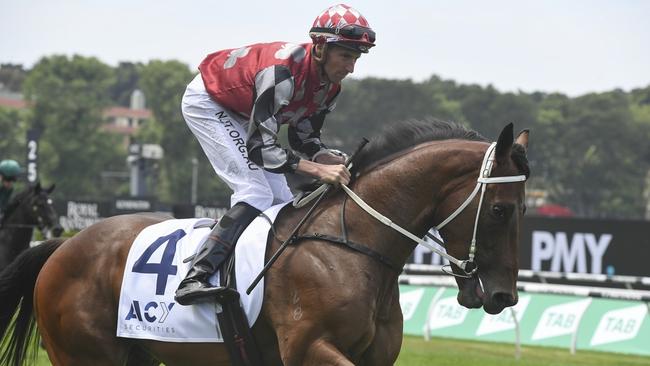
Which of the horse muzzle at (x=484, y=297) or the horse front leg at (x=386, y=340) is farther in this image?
the horse front leg at (x=386, y=340)

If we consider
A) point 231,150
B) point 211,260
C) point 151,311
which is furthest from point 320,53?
point 151,311

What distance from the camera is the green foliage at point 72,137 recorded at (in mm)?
74438

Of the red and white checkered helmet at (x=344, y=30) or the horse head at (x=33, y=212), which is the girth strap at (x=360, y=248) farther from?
the horse head at (x=33, y=212)

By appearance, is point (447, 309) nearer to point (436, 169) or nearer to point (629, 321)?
point (629, 321)

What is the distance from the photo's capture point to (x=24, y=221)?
11586 mm

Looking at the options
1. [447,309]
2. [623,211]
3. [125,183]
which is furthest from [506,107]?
[447,309]

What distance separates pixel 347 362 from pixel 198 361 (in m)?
0.94

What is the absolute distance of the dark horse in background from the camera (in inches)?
436

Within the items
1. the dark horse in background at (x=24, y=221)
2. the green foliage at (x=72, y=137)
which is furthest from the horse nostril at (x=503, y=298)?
the green foliage at (x=72, y=137)

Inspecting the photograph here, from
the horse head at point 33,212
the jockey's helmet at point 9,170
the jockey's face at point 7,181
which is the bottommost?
the horse head at point 33,212

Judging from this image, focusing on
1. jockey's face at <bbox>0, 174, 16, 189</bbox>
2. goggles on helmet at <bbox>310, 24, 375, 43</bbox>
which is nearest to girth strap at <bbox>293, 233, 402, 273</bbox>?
goggles on helmet at <bbox>310, 24, 375, 43</bbox>

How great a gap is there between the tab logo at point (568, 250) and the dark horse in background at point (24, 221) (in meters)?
6.46

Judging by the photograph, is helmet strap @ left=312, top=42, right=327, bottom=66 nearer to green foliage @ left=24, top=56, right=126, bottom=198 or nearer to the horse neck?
the horse neck

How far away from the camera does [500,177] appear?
4387mm
